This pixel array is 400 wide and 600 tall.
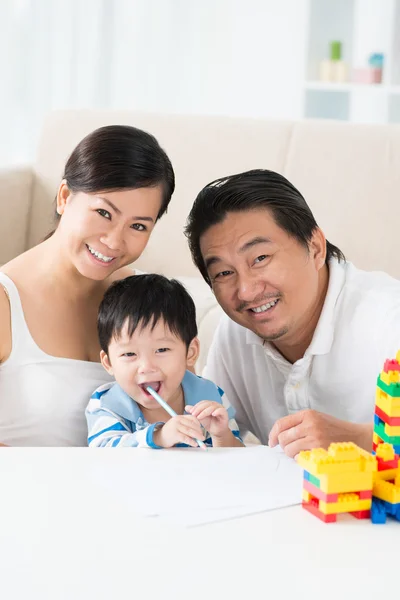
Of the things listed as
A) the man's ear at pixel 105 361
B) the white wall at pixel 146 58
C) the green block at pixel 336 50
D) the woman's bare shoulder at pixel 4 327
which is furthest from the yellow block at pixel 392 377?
the green block at pixel 336 50

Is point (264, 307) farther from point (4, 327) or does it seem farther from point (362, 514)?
point (362, 514)

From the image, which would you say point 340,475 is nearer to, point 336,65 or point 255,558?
point 255,558

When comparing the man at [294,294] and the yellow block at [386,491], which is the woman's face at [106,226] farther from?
the yellow block at [386,491]

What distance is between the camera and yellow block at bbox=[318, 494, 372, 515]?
36.3 inches

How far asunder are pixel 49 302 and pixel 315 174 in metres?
1.20

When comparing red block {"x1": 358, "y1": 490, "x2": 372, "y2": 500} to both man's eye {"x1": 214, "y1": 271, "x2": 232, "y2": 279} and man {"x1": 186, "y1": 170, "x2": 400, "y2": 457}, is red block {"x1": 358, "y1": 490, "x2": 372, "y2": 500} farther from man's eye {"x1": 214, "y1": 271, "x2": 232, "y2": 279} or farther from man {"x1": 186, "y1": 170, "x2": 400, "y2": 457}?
man's eye {"x1": 214, "y1": 271, "x2": 232, "y2": 279}

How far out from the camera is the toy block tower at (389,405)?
947mm

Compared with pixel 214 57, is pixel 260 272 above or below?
below

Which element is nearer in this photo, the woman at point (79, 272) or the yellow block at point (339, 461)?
the yellow block at point (339, 461)

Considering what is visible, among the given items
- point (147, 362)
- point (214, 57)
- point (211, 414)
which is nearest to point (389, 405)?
point (211, 414)

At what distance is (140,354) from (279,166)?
126cm

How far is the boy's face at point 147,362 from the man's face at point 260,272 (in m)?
0.15

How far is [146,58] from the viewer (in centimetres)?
425

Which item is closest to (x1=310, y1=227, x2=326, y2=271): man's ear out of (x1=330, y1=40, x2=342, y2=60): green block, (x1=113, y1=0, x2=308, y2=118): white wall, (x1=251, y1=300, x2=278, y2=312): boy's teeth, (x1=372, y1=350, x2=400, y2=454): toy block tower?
(x1=251, y1=300, x2=278, y2=312): boy's teeth
